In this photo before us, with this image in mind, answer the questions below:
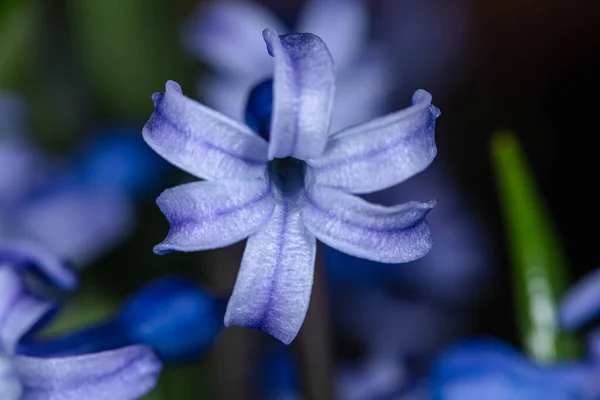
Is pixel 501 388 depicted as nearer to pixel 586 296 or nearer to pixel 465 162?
pixel 586 296

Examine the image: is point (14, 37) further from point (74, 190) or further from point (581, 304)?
point (581, 304)

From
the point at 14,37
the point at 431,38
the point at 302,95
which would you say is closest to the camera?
the point at 302,95

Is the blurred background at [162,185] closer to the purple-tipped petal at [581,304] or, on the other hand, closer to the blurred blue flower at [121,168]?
the blurred blue flower at [121,168]

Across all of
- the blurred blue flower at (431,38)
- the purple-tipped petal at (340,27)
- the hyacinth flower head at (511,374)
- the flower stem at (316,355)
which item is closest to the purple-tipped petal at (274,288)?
the flower stem at (316,355)

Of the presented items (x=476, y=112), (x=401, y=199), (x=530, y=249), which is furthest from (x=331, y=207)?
(x=476, y=112)

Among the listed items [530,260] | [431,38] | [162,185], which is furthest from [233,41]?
[431,38]

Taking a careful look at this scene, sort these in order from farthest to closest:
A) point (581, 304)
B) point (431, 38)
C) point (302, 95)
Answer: point (431, 38) < point (581, 304) < point (302, 95)

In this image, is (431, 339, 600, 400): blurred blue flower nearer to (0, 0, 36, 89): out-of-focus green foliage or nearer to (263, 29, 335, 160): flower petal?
(263, 29, 335, 160): flower petal

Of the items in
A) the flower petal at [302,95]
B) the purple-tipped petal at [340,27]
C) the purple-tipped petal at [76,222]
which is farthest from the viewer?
the purple-tipped petal at [340,27]
